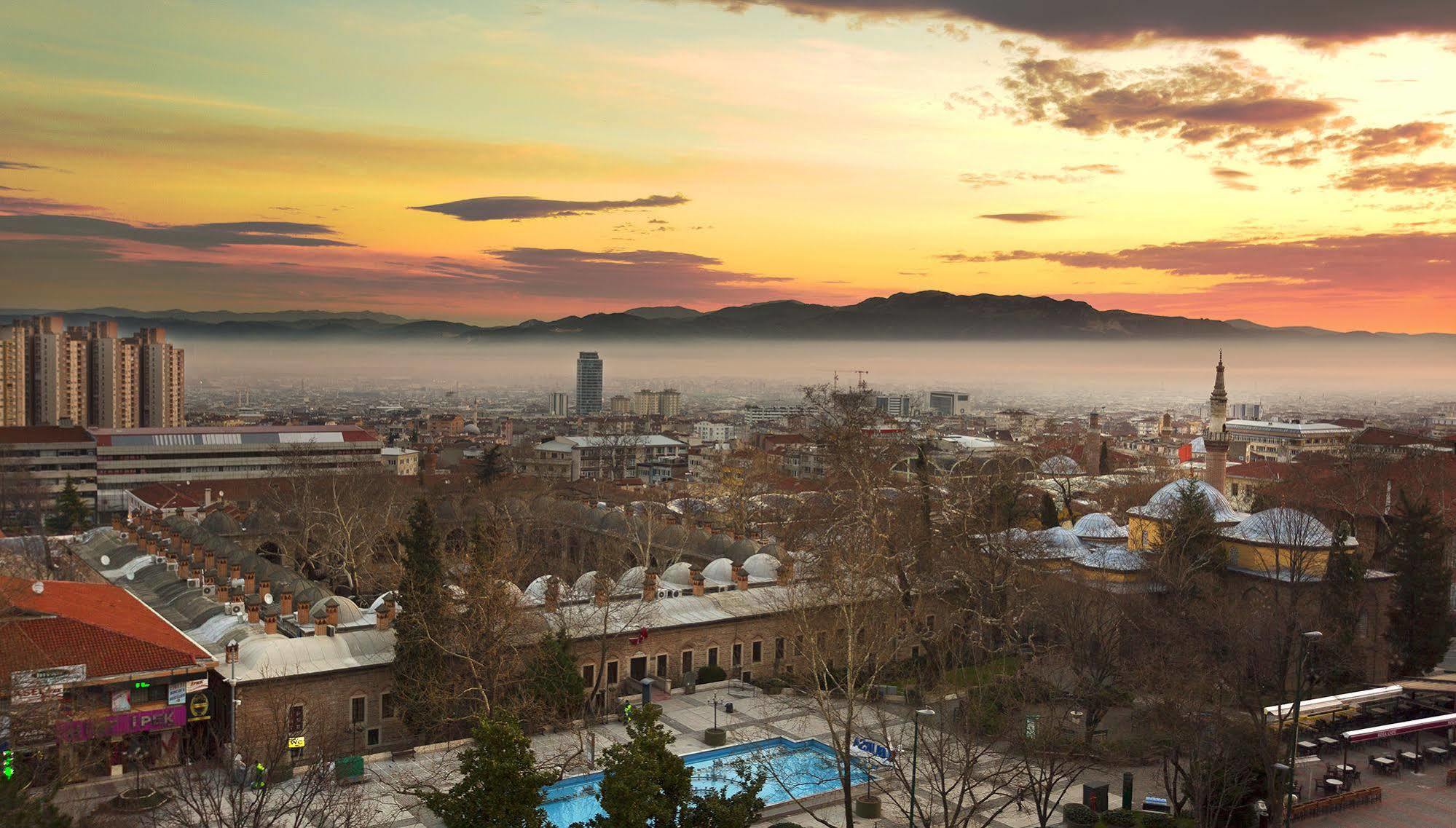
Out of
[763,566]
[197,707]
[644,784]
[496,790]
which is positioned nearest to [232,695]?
[197,707]

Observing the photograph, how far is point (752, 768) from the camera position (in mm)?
24984

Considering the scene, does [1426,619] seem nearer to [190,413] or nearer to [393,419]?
[393,419]

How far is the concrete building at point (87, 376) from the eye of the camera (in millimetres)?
99375

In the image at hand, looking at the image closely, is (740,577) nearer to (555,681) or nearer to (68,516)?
(555,681)

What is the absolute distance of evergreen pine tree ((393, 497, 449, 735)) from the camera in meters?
25.5

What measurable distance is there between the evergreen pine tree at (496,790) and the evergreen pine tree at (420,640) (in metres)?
9.71

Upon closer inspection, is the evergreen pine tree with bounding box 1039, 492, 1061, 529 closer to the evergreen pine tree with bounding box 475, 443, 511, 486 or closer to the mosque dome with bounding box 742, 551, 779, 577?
the mosque dome with bounding box 742, 551, 779, 577

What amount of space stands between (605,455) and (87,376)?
5531 centimetres

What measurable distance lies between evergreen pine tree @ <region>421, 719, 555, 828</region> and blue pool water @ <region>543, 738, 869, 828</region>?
21.8ft

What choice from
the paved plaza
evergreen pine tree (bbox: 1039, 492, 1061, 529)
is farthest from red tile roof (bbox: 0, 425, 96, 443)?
evergreen pine tree (bbox: 1039, 492, 1061, 529)

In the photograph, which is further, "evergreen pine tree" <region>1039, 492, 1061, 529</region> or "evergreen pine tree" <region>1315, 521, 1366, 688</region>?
"evergreen pine tree" <region>1039, 492, 1061, 529</region>

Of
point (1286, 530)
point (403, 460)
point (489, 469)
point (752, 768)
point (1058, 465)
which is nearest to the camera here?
point (752, 768)

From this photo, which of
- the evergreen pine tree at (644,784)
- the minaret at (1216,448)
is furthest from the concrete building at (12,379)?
the evergreen pine tree at (644,784)

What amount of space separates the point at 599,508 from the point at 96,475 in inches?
1897
